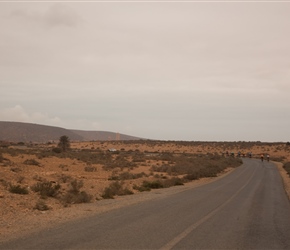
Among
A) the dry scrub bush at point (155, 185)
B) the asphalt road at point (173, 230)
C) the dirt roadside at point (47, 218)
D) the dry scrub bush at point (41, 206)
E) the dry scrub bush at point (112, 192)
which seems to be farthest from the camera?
the dry scrub bush at point (155, 185)

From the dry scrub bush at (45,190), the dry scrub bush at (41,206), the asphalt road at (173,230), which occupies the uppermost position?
the asphalt road at (173,230)

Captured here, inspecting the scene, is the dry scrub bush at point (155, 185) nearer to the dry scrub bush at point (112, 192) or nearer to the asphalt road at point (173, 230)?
the dry scrub bush at point (112, 192)

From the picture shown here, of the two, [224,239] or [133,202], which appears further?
[133,202]

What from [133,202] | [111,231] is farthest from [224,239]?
[133,202]

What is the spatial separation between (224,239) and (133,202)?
808 cm

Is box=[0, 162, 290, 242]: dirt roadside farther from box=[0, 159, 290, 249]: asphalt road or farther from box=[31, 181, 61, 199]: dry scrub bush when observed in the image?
box=[31, 181, 61, 199]: dry scrub bush

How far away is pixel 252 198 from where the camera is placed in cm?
1931

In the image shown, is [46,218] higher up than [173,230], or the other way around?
[173,230]

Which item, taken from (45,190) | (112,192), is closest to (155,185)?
(112,192)

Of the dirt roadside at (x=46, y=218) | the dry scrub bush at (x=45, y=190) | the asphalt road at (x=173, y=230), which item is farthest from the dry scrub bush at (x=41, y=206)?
the asphalt road at (x=173, y=230)

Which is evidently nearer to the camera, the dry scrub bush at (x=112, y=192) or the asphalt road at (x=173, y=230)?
the asphalt road at (x=173, y=230)

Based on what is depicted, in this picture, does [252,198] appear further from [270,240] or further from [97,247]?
[97,247]

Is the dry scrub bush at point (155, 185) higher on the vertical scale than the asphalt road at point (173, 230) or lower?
lower

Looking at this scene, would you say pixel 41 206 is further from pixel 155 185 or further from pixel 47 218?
pixel 155 185
